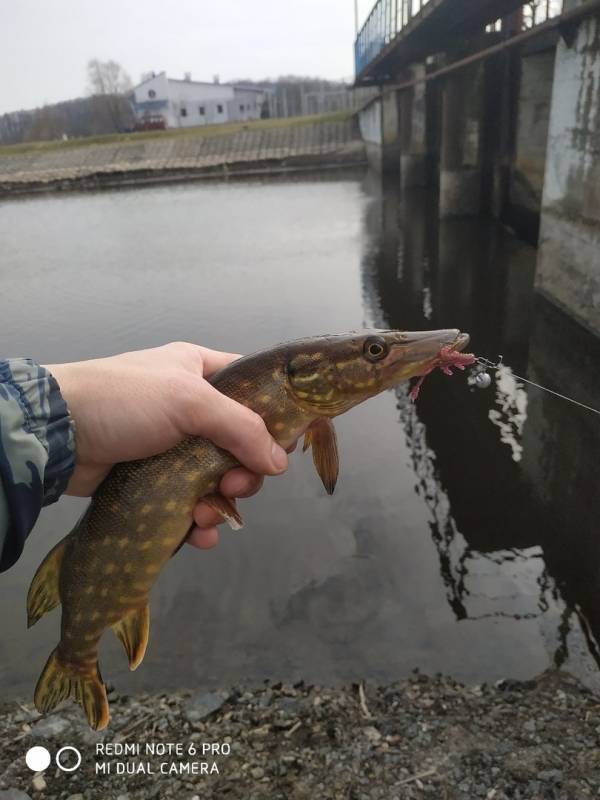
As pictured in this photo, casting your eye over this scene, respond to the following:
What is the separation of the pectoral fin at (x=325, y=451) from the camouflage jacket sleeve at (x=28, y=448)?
128 cm

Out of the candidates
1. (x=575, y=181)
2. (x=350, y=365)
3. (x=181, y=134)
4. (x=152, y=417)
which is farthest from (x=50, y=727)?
(x=181, y=134)

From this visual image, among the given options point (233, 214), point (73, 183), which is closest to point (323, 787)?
point (233, 214)

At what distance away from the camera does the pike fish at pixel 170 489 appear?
9.73ft

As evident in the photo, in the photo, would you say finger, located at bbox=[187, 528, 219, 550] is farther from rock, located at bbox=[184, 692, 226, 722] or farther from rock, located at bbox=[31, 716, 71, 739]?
rock, located at bbox=[31, 716, 71, 739]

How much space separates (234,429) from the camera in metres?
2.93

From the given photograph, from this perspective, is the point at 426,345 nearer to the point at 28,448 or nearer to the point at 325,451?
the point at 325,451

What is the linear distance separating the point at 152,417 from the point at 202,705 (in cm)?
297

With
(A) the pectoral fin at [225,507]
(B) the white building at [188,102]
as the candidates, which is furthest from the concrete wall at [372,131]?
(B) the white building at [188,102]

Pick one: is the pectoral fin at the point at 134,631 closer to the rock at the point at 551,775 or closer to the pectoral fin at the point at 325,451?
the pectoral fin at the point at 325,451

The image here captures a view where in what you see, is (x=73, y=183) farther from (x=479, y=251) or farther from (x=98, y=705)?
(x=98, y=705)

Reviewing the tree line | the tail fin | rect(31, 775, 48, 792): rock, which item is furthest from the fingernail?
the tree line

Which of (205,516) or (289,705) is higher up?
(205,516)

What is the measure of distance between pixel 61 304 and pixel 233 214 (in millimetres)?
16188

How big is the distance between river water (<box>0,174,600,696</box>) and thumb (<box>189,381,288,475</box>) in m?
2.83
